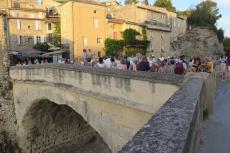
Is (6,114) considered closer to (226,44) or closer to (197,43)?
(197,43)

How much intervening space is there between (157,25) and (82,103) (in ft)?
130

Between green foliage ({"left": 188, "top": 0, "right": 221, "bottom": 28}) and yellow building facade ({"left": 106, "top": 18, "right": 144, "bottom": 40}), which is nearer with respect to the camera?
yellow building facade ({"left": 106, "top": 18, "right": 144, "bottom": 40})

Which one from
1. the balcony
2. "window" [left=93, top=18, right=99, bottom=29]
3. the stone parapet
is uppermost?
the balcony

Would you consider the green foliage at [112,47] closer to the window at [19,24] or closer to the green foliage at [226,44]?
the window at [19,24]

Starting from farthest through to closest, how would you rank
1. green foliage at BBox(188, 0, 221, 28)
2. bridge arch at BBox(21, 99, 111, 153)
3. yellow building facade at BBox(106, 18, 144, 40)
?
green foliage at BBox(188, 0, 221, 28) < yellow building facade at BBox(106, 18, 144, 40) < bridge arch at BBox(21, 99, 111, 153)

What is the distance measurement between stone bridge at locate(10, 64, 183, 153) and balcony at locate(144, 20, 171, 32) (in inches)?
1112

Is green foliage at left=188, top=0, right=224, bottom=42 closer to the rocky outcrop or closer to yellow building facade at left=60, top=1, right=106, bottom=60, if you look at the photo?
the rocky outcrop

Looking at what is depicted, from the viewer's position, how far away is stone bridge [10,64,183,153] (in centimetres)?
775

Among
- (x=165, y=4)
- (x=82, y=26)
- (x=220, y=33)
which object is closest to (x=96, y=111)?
(x=82, y=26)

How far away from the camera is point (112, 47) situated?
128ft

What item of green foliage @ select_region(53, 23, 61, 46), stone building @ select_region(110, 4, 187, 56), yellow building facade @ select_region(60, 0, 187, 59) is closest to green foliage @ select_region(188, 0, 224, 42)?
stone building @ select_region(110, 4, 187, 56)

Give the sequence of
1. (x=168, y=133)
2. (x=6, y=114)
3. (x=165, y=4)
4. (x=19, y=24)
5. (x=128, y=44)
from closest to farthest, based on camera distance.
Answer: (x=168, y=133) → (x=6, y=114) → (x=19, y=24) → (x=128, y=44) → (x=165, y=4)

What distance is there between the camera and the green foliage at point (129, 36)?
41.8m

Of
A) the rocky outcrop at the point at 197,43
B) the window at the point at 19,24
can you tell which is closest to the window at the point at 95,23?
the window at the point at 19,24
